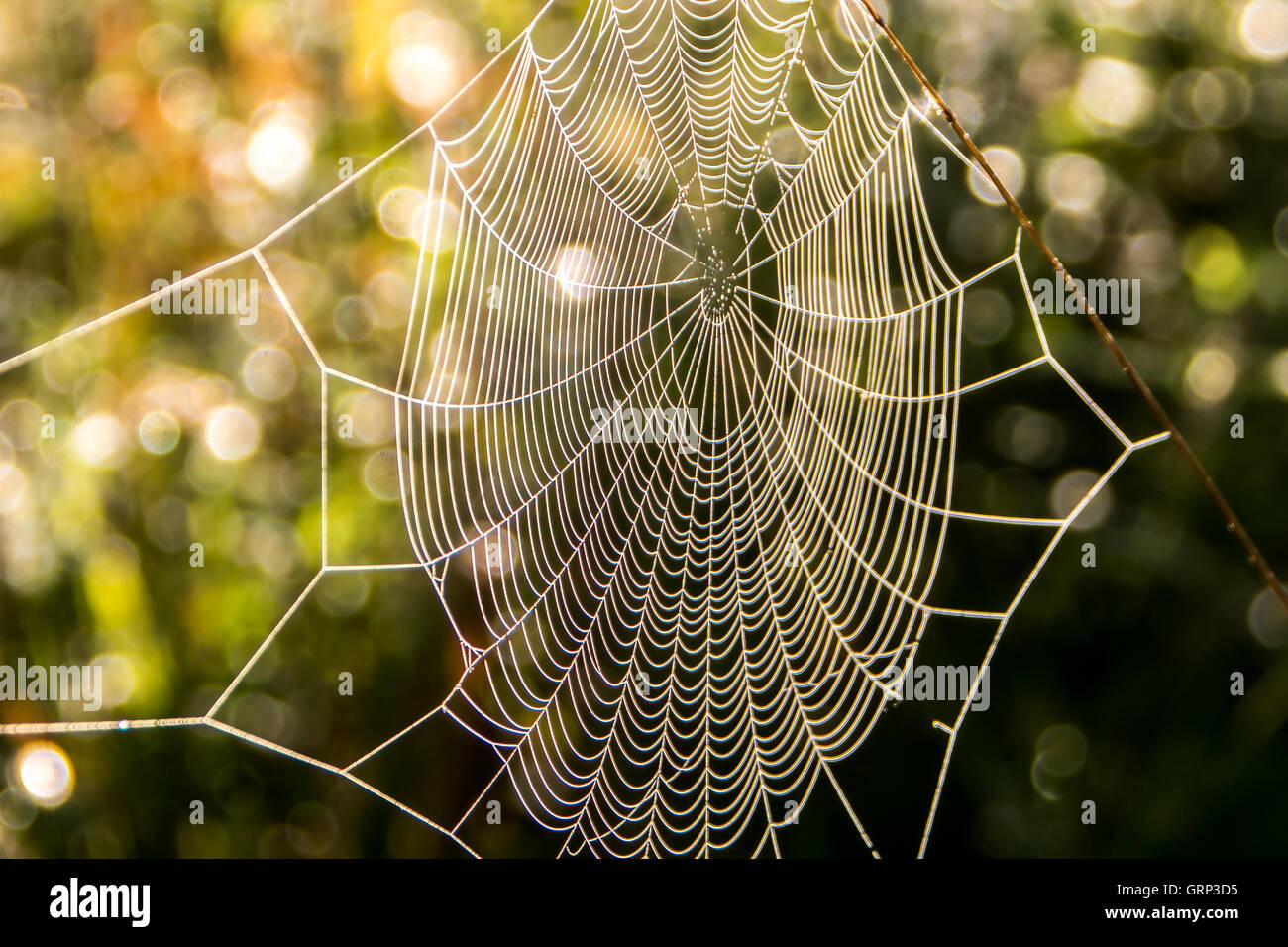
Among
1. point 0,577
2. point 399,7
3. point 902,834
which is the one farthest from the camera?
point 902,834

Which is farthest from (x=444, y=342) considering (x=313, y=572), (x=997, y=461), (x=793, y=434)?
(x=997, y=461)

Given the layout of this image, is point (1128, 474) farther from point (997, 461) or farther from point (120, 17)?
point (120, 17)

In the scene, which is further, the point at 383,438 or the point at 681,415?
the point at 681,415
